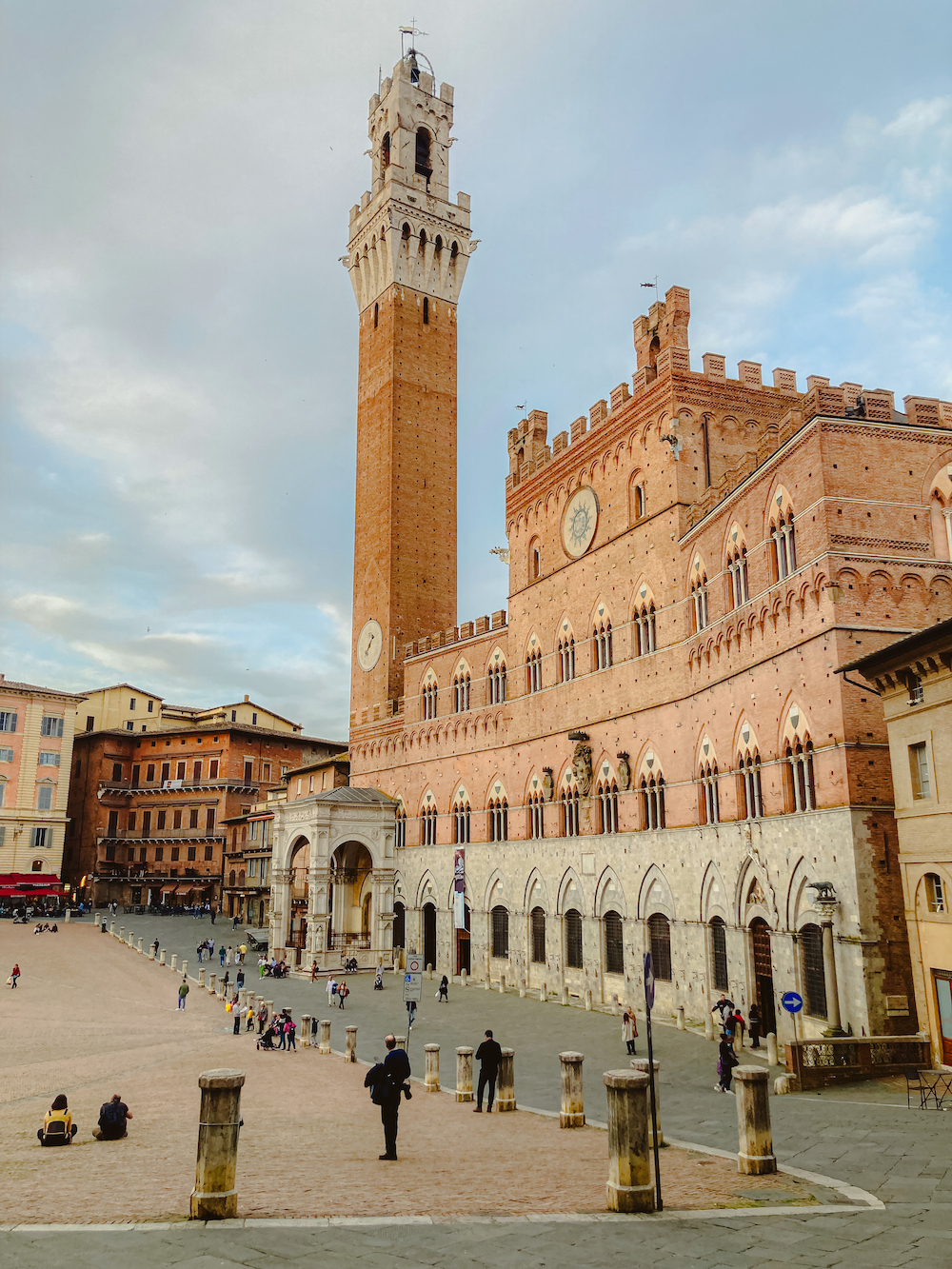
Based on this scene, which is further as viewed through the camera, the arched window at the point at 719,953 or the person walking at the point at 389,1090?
the arched window at the point at 719,953

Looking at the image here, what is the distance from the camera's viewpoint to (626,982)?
99.8 ft

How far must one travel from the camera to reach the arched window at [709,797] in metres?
26.2

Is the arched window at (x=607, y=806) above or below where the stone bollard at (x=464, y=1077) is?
above

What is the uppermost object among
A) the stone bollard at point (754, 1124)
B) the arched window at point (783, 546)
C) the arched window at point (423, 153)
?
the arched window at point (423, 153)

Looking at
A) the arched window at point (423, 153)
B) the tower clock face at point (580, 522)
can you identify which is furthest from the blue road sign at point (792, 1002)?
the arched window at point (423, 153)

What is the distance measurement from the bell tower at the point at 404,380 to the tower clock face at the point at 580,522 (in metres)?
16.6

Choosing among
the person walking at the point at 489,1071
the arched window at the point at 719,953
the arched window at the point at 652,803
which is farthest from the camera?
the arched window at the point at 652,803

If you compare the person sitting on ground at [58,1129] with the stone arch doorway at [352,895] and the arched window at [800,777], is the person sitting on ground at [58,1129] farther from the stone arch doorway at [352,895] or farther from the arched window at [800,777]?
the stone arch doorway at [352,895]

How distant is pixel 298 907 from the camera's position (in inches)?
1955

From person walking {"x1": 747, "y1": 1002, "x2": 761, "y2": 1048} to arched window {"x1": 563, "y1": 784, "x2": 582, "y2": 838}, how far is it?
37.3 feet

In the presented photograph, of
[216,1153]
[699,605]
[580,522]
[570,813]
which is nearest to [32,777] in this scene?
[570,813]

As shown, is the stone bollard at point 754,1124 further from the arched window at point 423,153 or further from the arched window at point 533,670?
the arched window at point 423,153

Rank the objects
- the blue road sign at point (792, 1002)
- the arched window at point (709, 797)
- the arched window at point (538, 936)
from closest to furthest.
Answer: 1. the blue road sign at point (792, 1002)
2. the arched window at point (709, 797)
3. the arched window at point (538, 936)

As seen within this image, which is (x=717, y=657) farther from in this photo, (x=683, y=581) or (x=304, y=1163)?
(x=304, y=1163)
